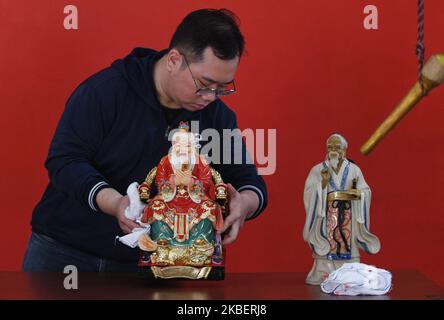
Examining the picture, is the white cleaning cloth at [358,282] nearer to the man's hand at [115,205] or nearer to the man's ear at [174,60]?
the man's hand at [115,205]

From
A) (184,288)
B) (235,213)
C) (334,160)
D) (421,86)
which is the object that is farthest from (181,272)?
(421,86)

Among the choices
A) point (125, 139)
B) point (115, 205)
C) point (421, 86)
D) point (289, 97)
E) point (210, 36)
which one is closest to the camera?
point (421, 86)

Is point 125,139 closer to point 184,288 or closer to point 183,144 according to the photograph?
point 183,144

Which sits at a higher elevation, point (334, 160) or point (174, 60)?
point (174, 60)

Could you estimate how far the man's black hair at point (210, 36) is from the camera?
7.16 feet

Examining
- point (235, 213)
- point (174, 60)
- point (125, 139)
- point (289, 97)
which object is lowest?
Answer: point (235, 213)

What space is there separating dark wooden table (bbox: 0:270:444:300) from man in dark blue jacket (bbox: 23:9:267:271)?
143mm

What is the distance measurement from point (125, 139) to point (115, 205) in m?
0.28

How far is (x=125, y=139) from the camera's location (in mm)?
2299

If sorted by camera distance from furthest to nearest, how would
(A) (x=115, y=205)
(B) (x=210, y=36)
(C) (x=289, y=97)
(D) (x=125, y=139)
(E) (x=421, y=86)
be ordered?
(C) (x=289, y=97) < (D) (x=125, y=139) < (B) (x=210, y=36) < (A) (x=115, y=205) < (E) (x=421, y=86)

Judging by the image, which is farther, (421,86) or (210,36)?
(210,36)

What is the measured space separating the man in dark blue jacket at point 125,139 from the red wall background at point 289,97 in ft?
2.14
